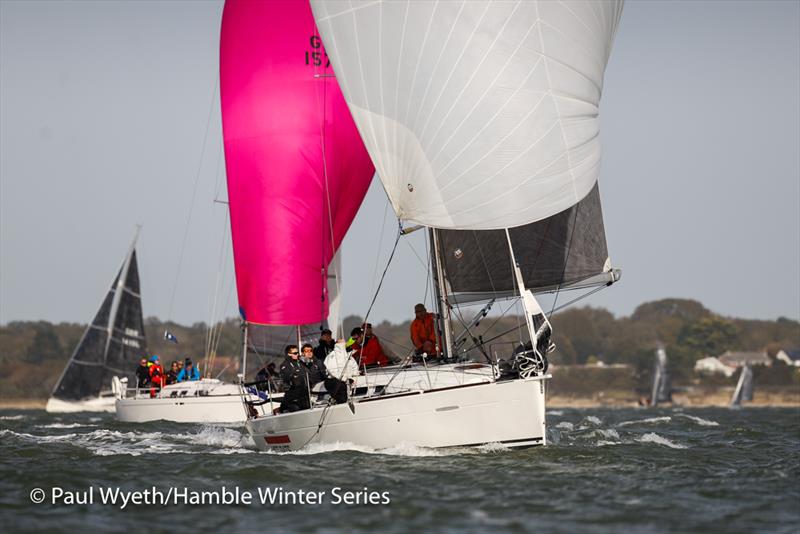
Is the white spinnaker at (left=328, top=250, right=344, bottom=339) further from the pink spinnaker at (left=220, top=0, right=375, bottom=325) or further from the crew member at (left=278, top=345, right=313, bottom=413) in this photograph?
the crew member at (left=278, top=345, right=313, bottom=413)

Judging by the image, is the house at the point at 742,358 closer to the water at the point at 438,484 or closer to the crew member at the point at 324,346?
the water at the point at 438,484

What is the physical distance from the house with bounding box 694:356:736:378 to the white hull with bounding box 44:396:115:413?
67.4 meters

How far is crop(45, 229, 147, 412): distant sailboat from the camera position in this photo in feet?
141

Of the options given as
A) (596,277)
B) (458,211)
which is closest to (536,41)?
(458,211)

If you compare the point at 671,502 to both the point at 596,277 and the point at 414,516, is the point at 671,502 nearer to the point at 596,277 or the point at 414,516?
the point at 414,516

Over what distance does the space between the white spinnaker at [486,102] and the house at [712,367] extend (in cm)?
8638

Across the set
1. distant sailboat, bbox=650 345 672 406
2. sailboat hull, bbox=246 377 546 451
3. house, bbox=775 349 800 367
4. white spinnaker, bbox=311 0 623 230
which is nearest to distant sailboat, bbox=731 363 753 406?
distant sailboat, bbox=650 345 672 406

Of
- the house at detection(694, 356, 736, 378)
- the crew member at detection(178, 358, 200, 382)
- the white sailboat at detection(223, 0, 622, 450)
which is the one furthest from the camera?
the house at detection(694, 356, 736, 378)

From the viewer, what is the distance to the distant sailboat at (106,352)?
42.8m

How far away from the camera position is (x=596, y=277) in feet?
63.6

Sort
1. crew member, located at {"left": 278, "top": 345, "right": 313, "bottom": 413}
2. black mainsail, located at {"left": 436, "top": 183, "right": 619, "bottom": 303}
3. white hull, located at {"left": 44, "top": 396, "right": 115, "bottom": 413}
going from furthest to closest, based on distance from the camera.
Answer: white hull, located at {"left": 44, "top": 396, "right": 115, "bottom": 413}
black mainsail, located at {"left": 436, "top": 183, "right": 619, "bottom": 303}
crew member, located at {"left": 278, "top": 345, "right": 313, "bottom": 413}

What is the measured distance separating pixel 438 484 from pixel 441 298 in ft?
17.8

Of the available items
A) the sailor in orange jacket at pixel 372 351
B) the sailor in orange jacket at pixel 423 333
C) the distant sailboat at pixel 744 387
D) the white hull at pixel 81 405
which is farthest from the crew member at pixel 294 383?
the distant sailboat at pixel 744 387

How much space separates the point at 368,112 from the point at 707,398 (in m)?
74.7
